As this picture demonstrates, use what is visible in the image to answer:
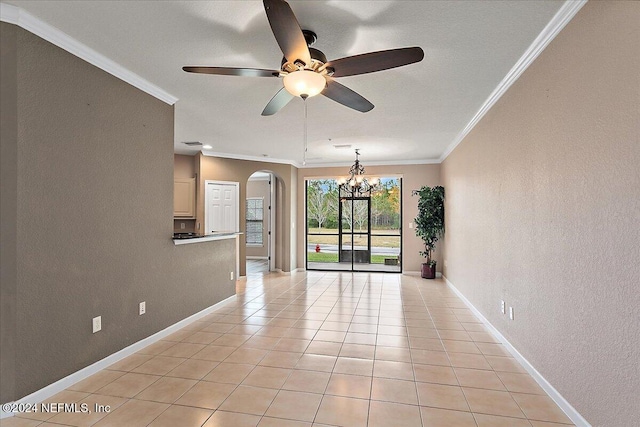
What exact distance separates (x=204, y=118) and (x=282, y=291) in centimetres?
307

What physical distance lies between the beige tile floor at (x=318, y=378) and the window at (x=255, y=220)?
573cm

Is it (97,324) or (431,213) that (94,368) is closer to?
(97,324)

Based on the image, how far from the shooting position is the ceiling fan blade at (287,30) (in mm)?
1616

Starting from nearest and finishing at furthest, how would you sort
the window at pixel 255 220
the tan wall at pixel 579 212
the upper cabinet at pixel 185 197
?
the tan wall at pixel 579 212
the upper cabinet at pixel 185 197
the window at pixel 255 220

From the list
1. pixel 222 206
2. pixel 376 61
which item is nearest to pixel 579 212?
pixel 376 61

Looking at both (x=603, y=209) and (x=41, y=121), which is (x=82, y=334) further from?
(x=603, y=209)

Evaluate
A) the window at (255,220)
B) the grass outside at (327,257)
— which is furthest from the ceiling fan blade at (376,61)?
the window at (255,220)

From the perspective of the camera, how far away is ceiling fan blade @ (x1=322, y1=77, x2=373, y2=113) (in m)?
2.36

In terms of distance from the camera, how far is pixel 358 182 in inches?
271

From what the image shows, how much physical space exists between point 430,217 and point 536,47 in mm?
4458

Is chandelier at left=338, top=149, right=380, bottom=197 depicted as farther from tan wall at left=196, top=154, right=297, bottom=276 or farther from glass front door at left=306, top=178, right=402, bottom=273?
tan wall at left=196, top=154, right=297, bottom=276

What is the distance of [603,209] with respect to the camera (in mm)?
1777

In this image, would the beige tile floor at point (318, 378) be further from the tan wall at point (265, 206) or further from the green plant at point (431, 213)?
the tan wall at point (265, 206)

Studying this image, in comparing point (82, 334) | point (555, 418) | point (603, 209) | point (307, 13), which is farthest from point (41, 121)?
point (555, 418)
